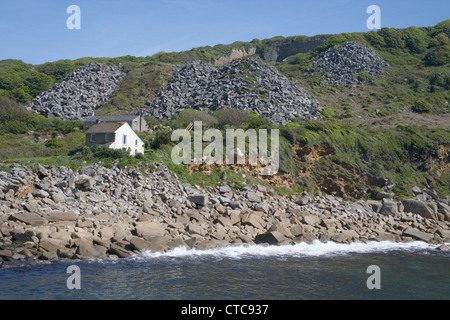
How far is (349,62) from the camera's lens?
73.4m

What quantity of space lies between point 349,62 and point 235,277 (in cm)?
6577

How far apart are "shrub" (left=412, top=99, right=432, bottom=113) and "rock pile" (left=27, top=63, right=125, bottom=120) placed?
45373 mm

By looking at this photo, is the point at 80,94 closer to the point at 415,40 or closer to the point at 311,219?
the point at 311,219

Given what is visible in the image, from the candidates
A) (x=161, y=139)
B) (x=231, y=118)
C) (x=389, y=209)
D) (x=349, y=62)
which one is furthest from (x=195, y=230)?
(x=349, y=62)

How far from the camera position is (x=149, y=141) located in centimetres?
3594

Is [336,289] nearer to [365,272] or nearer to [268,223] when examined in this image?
[365,272]

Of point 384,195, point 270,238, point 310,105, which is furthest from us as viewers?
point 310,105

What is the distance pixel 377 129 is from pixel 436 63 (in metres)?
44.3

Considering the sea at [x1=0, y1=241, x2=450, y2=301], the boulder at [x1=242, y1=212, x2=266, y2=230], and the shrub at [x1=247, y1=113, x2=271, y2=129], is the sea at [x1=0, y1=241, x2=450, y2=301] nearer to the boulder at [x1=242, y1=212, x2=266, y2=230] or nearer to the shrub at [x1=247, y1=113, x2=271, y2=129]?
the boulder at [x1=242, y1=212, x2=266, y2=230]

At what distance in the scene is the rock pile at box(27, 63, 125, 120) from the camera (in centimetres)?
5612

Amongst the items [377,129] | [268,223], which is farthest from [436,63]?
[268,223]

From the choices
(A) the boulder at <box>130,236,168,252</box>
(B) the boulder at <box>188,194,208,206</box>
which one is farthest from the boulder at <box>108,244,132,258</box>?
(B) the boulder at <box>188,194,208,206</box>

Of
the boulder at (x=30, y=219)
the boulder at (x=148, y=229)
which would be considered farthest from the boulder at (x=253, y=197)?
the boulder at (x=30, y=219)

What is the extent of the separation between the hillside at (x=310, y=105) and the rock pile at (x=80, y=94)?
49cm
